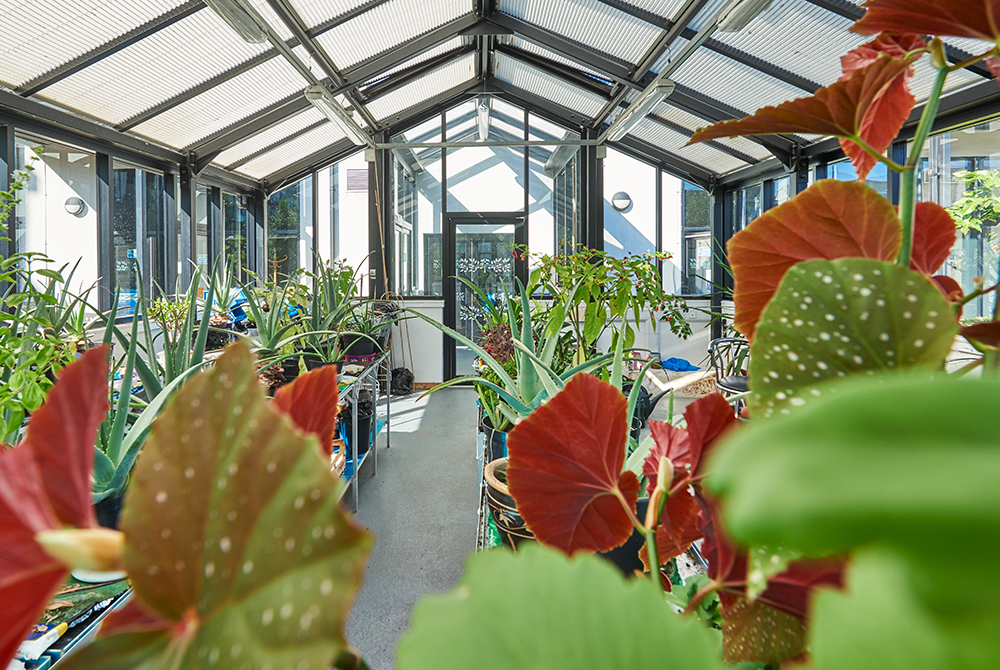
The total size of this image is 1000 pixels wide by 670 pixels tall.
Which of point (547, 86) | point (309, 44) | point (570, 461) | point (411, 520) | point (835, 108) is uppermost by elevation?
point (547, 86)

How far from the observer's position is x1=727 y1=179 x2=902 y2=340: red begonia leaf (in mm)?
204

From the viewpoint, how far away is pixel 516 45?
5488mm

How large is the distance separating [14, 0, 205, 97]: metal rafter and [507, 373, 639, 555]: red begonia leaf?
12.7 ft

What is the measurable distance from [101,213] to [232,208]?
196 centimetres

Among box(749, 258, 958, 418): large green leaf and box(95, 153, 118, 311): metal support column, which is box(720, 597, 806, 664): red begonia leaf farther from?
box(95, 153, 118, 311): metal support column

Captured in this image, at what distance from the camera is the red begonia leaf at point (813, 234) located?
20cm

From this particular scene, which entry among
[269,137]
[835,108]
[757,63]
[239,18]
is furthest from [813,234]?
[269,137]

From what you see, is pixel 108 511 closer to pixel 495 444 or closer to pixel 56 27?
pixel 495 444

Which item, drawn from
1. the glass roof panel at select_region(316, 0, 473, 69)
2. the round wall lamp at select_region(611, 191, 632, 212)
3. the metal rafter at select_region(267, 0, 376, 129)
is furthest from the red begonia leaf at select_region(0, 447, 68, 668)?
the round wall lamp at select_region(611, 191, 632, 212)

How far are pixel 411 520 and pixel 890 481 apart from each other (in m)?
3.01

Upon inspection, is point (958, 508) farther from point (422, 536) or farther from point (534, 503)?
point (422, 536)

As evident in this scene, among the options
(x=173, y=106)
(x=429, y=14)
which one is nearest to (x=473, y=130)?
(x=429, y=14)

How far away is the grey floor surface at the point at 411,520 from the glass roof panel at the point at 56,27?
2.52m

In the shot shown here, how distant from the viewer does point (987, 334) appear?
7.6 inches
